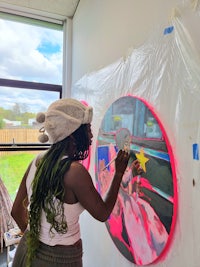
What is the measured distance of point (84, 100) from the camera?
1768mm

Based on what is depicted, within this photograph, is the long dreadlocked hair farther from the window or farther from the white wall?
the window

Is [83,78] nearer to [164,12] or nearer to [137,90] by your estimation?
[137,90]

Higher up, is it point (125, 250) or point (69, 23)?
point (69, 23)

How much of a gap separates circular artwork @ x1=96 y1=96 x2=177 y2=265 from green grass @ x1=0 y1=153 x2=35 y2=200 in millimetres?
1655

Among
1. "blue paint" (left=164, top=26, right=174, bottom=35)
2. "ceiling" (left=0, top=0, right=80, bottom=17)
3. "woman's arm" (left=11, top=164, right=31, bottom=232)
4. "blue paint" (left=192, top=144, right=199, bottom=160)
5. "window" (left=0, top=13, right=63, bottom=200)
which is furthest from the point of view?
"window" (left=0, top=13, right=63, bottom=200)

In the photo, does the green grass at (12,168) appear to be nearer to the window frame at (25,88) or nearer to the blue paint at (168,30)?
the window frame at (25,88)

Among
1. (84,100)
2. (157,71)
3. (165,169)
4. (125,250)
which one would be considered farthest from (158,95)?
(84,100)

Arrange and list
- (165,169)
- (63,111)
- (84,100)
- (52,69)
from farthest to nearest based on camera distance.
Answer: (52,69)
(84,100)
(63,111)
(165,169)

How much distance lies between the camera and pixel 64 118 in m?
0.90

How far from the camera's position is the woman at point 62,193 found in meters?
0.87

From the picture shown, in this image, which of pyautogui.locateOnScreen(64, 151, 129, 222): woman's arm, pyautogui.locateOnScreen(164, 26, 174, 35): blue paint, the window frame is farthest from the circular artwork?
the window frame

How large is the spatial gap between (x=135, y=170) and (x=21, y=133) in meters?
1.95

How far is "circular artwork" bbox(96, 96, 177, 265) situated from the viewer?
0.82 meters

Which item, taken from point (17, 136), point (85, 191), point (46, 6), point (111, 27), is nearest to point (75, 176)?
point (85, 191)
